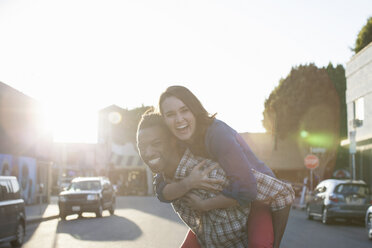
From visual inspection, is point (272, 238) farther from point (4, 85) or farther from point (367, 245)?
point (4, 85)

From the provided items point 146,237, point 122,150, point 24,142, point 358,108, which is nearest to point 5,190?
point 146,237

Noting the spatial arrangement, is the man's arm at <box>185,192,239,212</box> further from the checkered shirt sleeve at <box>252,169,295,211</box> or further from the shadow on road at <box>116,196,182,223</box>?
the shadow on road at <box>116,196,182,223</box>

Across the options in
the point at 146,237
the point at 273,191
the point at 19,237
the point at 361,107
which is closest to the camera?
the point at 273,191

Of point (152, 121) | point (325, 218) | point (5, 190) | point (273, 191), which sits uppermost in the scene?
point (152, 121)

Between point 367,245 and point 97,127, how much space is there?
254 ft

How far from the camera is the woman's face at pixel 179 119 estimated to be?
10.1 ft

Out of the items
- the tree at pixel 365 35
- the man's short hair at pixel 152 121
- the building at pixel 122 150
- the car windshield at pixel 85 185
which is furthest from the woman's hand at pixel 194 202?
the building at pixel 122 150

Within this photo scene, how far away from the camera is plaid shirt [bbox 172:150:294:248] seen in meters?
3.00

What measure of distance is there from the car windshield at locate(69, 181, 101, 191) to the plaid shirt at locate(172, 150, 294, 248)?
77.4 feet

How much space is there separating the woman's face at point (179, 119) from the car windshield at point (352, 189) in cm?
1802

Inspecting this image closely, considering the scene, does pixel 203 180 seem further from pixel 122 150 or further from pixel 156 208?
pixel 122 150

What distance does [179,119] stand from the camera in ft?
10.1

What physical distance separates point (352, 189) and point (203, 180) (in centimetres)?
1826

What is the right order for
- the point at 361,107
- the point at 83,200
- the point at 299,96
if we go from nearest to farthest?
the point at 83,200 < the point at 361,107 < the point at 299,96
